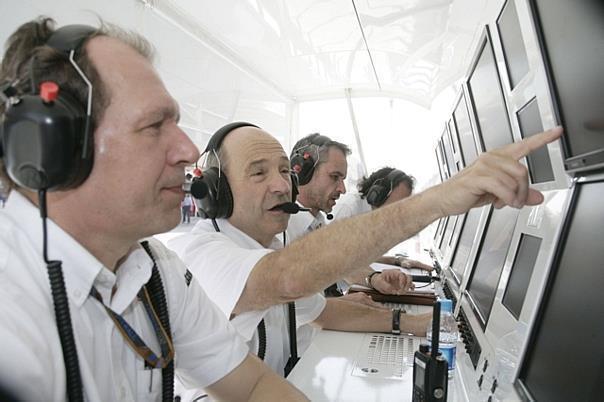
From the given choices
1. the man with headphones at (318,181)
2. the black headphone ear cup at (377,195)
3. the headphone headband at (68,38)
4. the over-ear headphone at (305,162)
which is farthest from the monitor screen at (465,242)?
the headphone headband at (68,38)

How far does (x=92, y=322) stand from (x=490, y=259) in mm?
1052

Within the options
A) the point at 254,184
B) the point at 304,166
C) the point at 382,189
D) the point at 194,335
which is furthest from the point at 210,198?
the point at 382,189

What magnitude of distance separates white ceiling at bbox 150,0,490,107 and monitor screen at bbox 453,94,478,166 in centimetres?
40

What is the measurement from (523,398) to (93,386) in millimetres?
703

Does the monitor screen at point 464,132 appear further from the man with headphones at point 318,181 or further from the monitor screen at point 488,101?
the man with headphones at point 318,181

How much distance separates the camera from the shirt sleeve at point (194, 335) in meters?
1.01

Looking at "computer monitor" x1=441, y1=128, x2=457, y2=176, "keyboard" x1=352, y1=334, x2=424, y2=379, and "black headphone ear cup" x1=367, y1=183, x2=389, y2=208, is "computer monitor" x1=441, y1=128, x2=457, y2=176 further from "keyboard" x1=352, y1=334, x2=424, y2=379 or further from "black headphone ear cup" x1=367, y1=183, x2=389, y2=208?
"keyboard" x1=352, y1=334, x2=424, y2=379

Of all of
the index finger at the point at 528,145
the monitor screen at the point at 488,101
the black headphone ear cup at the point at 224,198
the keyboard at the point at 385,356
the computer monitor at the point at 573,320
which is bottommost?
the keyboard at the point at 385,356

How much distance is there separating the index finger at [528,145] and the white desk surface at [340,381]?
1.94 feet

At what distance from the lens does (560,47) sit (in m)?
0.78

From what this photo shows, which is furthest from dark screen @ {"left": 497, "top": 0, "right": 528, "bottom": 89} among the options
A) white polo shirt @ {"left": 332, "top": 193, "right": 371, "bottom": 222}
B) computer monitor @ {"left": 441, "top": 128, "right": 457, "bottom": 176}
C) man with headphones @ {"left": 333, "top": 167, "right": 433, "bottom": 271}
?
white polo shirt @ {"left": 332, "top": 193, "right": 371, "bottom": 222}

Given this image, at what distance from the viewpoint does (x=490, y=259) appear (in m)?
1.29

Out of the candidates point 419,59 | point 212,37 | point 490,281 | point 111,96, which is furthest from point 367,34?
point 111,96

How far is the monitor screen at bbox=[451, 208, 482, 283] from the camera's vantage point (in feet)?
5.82
